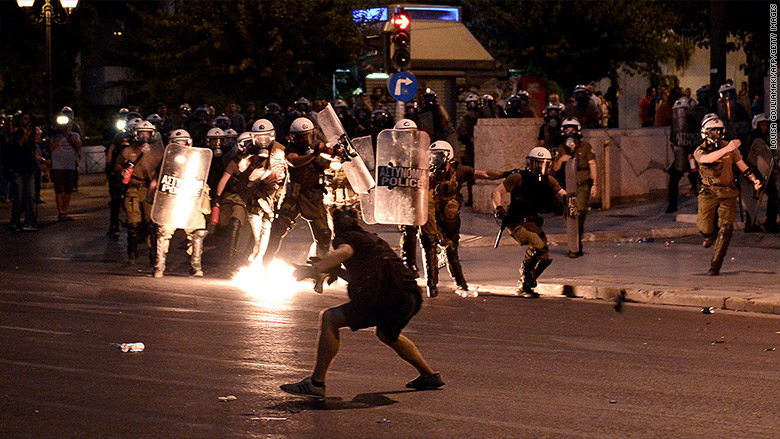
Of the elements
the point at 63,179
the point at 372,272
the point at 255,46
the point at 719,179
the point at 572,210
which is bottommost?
the point at 572,210

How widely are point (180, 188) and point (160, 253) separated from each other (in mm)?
822

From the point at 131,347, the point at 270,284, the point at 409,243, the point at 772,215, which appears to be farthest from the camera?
the point at 772,215

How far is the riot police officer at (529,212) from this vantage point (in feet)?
Result: 43.8

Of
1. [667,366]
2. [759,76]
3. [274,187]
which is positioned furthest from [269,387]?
[759,76]

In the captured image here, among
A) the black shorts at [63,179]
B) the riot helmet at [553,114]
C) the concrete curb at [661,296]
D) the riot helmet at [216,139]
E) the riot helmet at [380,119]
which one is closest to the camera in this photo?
the concrete curb at [661,296]

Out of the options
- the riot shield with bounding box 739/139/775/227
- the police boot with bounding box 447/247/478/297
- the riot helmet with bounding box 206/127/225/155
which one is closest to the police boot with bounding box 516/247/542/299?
the police boot with bounding box 447/247/478/297

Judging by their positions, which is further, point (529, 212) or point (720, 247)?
point (720, 247)

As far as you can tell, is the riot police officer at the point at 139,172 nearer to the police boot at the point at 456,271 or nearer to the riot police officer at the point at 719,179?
the police boot at the point at 456,271

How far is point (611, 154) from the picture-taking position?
849 inches

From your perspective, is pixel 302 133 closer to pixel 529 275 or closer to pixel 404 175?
pixel 404 175

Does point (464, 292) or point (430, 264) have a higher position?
point (430, 264)

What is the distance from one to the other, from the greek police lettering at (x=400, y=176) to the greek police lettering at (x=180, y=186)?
100 inches

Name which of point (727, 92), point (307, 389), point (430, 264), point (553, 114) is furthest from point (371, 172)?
point (727, 92)

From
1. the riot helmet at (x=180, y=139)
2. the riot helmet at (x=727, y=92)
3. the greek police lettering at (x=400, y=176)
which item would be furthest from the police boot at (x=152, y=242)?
the riot helmet at (x=727, y=92)
